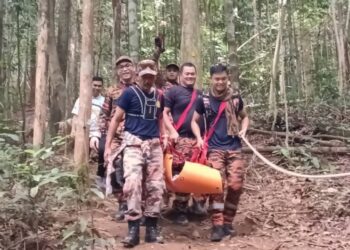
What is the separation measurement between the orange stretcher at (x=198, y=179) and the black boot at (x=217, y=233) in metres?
0.40

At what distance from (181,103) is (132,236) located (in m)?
1.65

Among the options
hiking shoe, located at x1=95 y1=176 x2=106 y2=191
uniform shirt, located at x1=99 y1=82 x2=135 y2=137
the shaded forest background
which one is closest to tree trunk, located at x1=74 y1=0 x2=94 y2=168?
the shaded forest background

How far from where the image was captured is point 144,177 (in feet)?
18.1

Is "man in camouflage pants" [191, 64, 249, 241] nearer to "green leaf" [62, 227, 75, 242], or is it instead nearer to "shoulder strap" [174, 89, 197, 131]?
"shoulder strap" [174, 89, 197, 131]

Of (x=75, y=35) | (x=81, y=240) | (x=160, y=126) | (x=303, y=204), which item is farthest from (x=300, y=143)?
(x=75, y=35)

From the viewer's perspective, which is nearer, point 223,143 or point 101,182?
point 223,143

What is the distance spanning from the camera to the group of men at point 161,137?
17.7 feet

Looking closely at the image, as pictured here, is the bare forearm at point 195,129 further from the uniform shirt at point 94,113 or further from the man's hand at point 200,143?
the uniform shirt at point 94,113

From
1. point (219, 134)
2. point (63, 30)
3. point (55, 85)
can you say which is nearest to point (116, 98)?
point (219, 134)

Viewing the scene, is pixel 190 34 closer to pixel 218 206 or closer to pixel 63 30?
pixel 218 206

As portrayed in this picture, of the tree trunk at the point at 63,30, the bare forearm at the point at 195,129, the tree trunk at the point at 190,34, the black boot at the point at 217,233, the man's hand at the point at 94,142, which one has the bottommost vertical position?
the black boot at the point at 217,233

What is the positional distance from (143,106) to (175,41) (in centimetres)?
1164

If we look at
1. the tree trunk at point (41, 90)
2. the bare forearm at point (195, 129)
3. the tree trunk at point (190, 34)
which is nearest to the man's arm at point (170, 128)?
the bare forearm at point (195, 129)

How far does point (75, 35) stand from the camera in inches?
719
